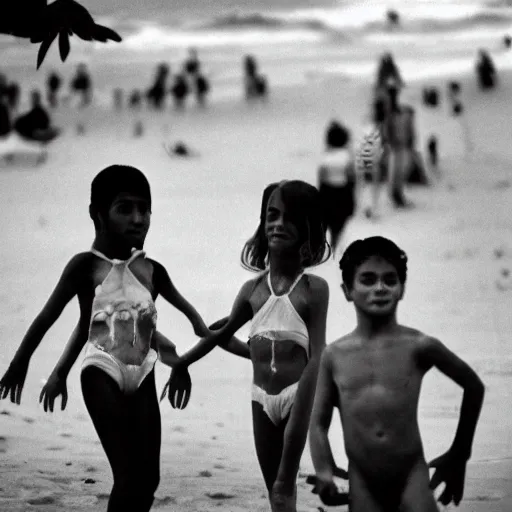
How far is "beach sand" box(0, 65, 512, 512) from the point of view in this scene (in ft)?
22.7

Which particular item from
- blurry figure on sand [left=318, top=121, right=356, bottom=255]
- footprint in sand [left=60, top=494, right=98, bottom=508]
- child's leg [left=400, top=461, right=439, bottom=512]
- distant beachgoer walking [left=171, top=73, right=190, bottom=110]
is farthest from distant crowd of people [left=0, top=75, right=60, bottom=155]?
child's leg [left=400, top=461, right=439, bottom=512]

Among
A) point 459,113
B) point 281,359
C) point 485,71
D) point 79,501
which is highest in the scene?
point 485,71

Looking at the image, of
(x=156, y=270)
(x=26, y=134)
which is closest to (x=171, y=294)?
(x=156, y=270)

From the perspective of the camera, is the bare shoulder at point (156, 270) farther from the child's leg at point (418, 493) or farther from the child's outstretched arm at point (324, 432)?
the child's leg at point (418, 493)

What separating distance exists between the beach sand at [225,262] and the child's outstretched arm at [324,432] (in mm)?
1843

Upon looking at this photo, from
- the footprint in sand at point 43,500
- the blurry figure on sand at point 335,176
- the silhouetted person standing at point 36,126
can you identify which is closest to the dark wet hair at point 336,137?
the blurry figure on sand at point 335,176

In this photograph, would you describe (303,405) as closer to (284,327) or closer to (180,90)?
(284,327)

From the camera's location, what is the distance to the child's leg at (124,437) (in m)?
4.72

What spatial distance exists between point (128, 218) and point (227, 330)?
22.6 inches

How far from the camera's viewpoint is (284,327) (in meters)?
4.98

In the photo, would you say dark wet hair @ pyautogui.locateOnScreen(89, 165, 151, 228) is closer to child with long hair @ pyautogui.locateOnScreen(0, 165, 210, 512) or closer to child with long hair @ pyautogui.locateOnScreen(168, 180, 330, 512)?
child with long hair @ pyautogui.locateOnScreen(0, 165, 210, 512)

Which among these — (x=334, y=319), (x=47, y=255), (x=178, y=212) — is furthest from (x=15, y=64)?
(x=334, y=319)

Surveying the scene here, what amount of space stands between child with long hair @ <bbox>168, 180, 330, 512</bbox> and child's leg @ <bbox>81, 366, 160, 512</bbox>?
390 mm

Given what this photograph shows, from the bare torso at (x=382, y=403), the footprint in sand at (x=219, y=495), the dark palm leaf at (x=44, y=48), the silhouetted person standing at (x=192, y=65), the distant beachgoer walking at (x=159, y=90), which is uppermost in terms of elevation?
the silhouetted person standing at (x=192, y=65)
